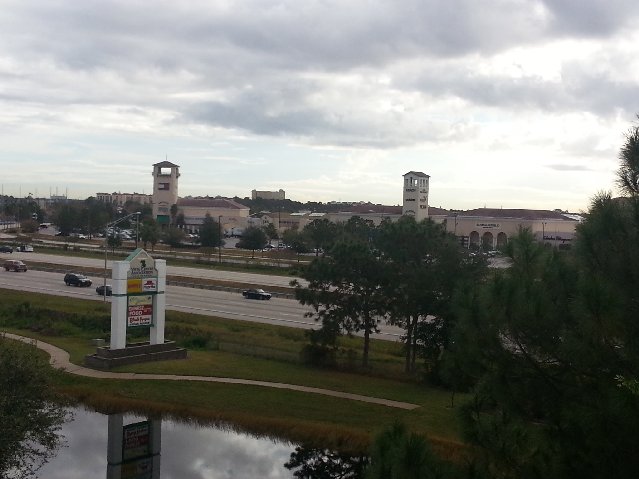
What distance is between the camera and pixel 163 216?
130 meters

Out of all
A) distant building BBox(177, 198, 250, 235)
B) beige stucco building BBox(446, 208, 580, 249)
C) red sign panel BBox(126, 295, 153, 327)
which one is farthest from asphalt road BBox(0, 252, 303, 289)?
distant building BBox(177, 198, 250, 235)

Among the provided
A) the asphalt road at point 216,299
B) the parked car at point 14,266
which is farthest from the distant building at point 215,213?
the parked car at point 14,266

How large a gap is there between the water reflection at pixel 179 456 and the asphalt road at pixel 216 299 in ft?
61.0

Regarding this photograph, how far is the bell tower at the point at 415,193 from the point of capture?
10919cm

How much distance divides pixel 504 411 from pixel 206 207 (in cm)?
13109

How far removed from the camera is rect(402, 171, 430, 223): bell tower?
109188mm

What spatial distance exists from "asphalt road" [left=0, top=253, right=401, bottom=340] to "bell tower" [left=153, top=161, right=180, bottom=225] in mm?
62685

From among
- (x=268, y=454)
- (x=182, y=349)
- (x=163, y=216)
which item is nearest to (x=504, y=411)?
(x=268, y=454)

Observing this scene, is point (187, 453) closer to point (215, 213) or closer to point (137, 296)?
point (137, 296)

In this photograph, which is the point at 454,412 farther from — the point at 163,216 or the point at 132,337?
the point at 163,216

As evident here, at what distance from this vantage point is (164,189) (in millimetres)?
129750

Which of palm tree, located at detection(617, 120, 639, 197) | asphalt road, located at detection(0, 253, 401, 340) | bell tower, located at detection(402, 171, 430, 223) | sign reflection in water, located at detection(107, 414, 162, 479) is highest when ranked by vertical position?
bell tower, located at detection(402, 171, 430, 223)

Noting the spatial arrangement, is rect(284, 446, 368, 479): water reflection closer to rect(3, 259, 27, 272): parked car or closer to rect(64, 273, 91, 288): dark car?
rect(64, 273, 91, 288): dark car

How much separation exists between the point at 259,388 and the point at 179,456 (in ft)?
20.6
